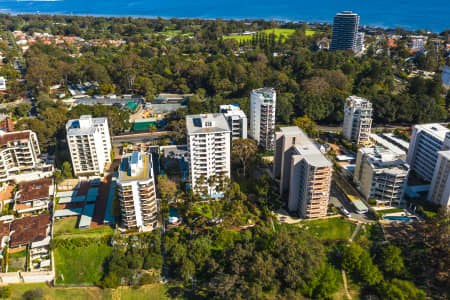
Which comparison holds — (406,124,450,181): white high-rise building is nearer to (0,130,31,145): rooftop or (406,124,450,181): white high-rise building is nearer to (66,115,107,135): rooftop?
(66,115,107,135): rooftop

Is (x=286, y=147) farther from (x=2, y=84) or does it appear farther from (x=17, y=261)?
(x=2, y=84)

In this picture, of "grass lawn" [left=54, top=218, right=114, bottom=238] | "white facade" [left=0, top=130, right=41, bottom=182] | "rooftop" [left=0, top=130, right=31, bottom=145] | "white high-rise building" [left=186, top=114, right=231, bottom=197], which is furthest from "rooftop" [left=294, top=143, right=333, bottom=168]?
"rooftop" [left=0, top=130, right=31, bottom=145]

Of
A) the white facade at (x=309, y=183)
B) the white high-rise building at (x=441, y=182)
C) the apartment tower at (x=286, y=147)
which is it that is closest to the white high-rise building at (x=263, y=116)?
the apartment tower at (x=286, y=147)

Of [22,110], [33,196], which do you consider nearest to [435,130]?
[33,196]

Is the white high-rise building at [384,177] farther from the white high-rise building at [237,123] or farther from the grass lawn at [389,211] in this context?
the white high-rise building at [237,123]

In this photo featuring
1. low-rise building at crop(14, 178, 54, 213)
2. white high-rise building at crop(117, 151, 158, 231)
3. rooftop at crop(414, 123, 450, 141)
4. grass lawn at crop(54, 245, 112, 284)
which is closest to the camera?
grass lawn at crop(54, 245, 112, 284)
